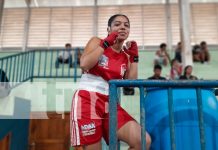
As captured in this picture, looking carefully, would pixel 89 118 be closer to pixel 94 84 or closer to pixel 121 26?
pixel 94 84

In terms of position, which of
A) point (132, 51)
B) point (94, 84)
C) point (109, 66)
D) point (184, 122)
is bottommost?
point (184, 122)

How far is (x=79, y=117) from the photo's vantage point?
164 cm

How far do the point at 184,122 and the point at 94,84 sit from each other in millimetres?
576

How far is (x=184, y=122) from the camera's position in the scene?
1.56m

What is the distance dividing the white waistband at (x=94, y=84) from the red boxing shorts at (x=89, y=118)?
26mm

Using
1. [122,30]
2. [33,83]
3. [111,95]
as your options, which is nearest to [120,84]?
[111,95]

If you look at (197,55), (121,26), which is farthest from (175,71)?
(121,26)

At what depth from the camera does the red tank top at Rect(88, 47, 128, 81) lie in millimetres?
1727

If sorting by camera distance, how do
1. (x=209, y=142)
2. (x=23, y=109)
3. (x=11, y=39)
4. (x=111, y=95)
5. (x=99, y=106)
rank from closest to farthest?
(x=111, y=95) < (x=209, y=142) < (x=99, y=106) < (x=23, y=109) < (x=11, y=39)

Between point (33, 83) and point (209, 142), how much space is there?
16.8 ft

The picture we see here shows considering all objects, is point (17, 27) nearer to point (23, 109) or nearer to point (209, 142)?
point (23, 109)

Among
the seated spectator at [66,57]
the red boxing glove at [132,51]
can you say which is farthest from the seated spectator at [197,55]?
the red boxing glove at [132,51]

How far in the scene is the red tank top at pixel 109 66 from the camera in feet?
5.67

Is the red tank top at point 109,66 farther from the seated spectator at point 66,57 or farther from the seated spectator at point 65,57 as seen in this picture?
the seated spectator at point 65,57
